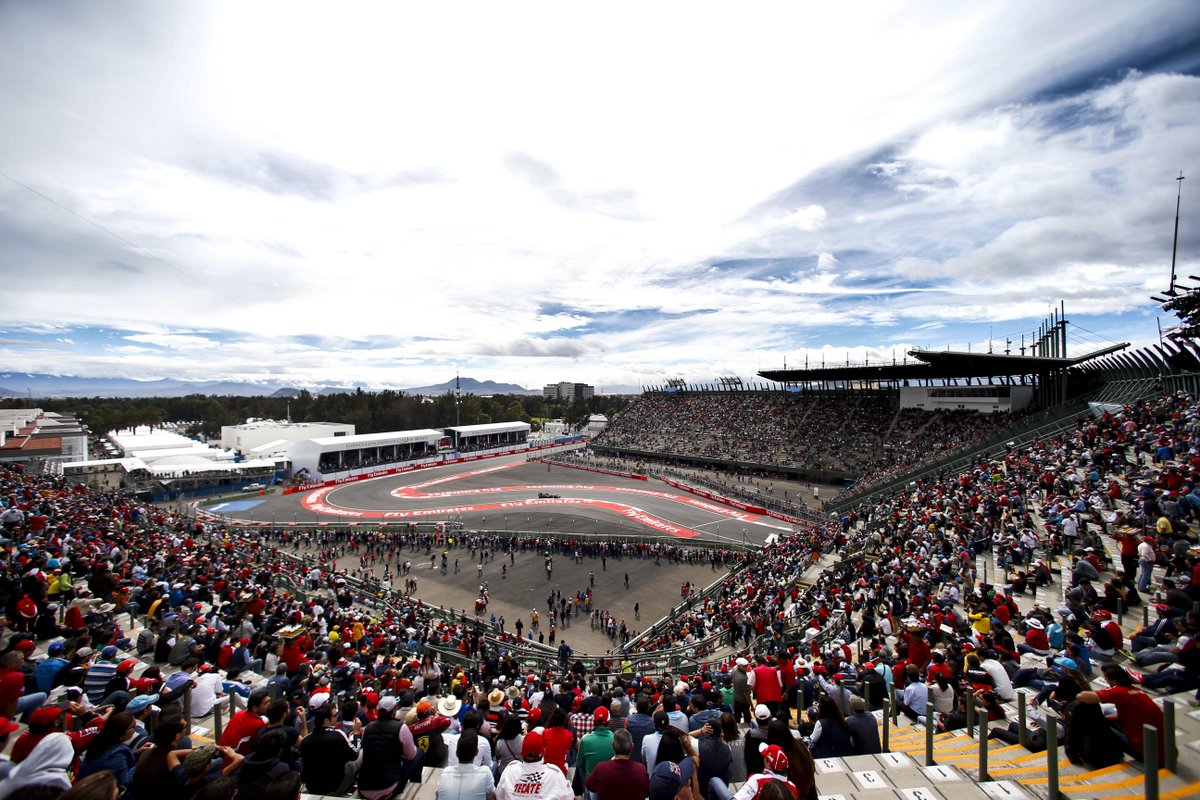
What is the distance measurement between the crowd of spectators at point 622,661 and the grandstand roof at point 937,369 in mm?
18198

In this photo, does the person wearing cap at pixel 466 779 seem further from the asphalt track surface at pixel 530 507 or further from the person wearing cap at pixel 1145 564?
the asphalt track surface at pixel 530 507

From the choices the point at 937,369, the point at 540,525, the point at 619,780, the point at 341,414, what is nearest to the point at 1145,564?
the point at 619,780

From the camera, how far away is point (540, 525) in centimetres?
3484

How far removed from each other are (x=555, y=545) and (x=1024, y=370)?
126 ft

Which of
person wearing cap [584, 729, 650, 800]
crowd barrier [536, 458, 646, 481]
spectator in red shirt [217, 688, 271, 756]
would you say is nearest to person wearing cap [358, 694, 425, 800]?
spectator in red shirt [217, 688, 271, 756]

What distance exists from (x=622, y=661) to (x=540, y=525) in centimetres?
1999

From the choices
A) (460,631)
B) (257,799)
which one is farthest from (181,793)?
(460,631)

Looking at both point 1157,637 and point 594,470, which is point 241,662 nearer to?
point 1157,637

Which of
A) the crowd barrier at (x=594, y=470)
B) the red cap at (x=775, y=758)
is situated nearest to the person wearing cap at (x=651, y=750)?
the red cap at (x=775, y=758)

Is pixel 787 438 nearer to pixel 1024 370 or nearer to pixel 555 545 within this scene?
pixel 1024 370

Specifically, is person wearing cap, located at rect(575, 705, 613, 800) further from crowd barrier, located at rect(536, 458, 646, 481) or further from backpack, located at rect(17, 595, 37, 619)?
crowd barrier, located at rect(536, 458, 646, 481)

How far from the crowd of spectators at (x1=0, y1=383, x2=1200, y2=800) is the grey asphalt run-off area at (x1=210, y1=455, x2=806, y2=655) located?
3.58 m

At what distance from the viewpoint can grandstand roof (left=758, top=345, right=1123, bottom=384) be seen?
1470 inches

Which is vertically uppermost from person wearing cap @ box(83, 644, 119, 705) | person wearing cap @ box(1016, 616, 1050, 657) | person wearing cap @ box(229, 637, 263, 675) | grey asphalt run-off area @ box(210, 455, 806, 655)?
person wearing cap @ box(83, 644, 119, 705)
